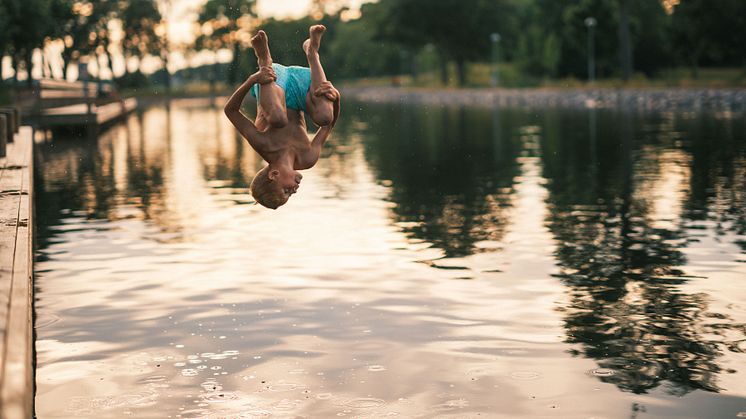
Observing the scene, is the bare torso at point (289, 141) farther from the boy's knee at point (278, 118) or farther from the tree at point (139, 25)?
the tree at point (139, 25)

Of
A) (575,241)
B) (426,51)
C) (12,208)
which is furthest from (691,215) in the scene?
(426,51)

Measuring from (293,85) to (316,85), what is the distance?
0.70 feet

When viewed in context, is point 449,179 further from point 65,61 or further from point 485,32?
point 485,32

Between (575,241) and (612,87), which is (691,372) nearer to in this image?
(575,241)

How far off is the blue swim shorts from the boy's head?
481 millimetres

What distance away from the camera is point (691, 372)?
1029 centimetres

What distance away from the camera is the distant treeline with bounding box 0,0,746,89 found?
7881cm

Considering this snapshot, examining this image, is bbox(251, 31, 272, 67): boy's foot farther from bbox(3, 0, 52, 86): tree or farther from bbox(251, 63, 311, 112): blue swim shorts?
bbox(3, 0, 52, 86): tree

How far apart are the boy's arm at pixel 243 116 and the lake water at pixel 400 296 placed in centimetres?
234

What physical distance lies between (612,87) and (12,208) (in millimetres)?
74529

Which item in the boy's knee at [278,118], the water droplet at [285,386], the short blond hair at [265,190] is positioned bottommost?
the water droplet at [285,386]

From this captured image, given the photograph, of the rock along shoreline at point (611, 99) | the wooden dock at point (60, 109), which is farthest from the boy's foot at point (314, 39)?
the rock along shoreline at point (611, 99)

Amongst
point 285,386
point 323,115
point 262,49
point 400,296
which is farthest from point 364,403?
point 400,296

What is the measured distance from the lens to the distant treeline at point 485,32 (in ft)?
259
